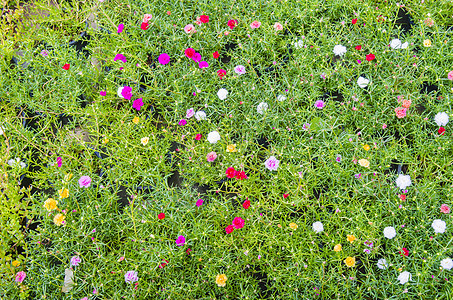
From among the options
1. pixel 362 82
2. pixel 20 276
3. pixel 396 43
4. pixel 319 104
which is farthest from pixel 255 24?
pixel 20 276

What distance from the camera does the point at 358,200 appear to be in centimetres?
210

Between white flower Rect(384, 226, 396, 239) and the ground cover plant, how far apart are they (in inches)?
0.5

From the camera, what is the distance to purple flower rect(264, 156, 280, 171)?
2.18 m

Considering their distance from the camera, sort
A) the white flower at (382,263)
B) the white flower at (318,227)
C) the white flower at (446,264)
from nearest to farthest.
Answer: the white flower at (446,264)
the white flower at (382,263)
the white flower at (318,227)

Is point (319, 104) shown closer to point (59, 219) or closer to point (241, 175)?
point (241, 175)

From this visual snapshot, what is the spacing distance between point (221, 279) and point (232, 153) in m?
0.91

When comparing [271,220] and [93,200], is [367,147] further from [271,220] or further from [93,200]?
[93,200]

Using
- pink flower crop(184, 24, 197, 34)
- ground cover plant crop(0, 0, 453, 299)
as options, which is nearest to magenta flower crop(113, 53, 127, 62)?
ground cover plant crop(0, 0, 453, 299)

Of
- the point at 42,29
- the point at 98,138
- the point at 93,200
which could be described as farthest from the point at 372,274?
the point at 42,29

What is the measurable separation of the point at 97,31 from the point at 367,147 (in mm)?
2710

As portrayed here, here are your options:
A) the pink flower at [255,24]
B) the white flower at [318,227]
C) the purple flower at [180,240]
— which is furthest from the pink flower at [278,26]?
the purple flower at [180,240]

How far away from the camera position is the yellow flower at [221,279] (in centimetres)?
185

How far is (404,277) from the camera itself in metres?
1.79

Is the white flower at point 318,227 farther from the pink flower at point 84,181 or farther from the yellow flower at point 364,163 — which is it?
the pink flower at point 84,181
